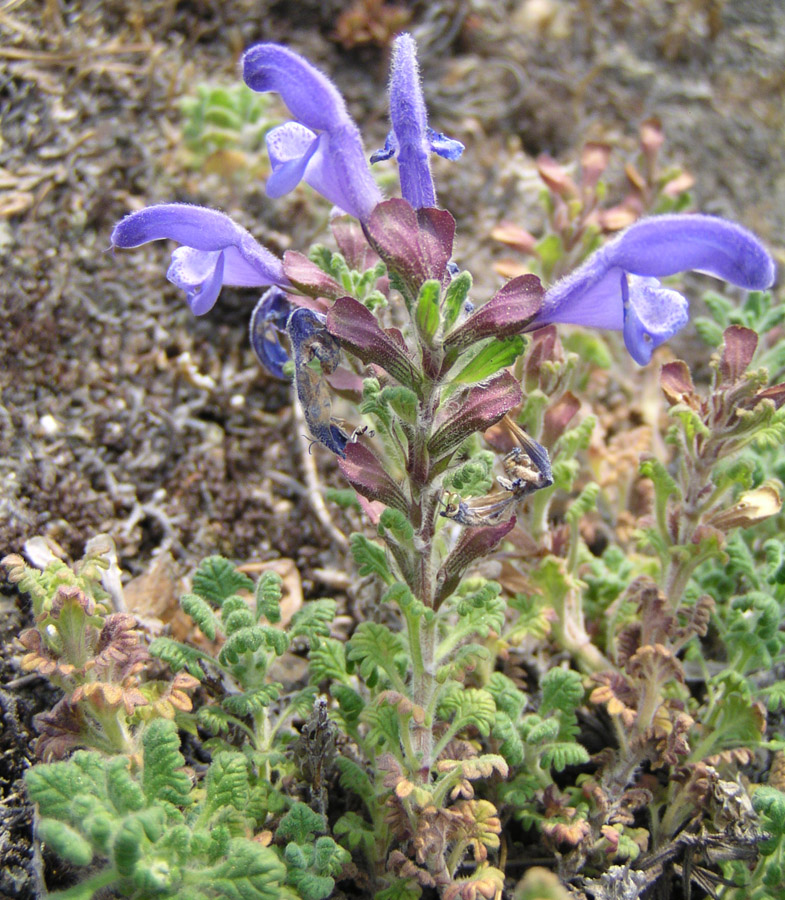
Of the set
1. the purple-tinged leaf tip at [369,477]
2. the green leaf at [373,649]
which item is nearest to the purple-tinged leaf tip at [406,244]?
the purple-tinged leaf tip at [369,477]

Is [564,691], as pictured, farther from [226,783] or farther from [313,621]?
[226,783]

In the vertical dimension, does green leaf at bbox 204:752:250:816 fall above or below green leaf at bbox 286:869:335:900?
above

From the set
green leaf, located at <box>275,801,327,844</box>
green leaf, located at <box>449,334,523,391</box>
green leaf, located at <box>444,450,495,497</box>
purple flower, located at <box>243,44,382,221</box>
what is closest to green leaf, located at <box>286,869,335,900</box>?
green leaf, located at <box>275,801,327,844</box>

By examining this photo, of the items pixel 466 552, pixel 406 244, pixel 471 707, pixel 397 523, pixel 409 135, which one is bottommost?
pixel 471 707

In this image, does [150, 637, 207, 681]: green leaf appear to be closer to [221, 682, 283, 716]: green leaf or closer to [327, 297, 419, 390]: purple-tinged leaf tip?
[221, 682, 283, 716]: green leaf

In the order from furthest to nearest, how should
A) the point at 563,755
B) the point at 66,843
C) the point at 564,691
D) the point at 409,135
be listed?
the point at 564,691 → the point at 563,755 → the point at 409,135 → the point at 66,843

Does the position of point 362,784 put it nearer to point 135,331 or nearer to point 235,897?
point 235,897

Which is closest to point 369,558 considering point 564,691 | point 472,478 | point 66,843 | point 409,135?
point 472,478
